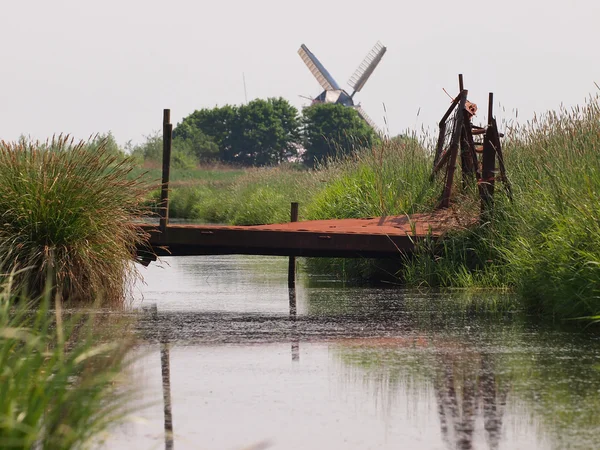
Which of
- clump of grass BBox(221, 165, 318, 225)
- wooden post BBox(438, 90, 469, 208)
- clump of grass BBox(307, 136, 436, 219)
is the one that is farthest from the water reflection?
clump of grass BBox(221, 165, 318, 225)

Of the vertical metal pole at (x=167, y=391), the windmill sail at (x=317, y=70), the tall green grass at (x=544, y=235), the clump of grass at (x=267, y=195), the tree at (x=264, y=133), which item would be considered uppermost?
the windmill sail at (x=317, y=70)

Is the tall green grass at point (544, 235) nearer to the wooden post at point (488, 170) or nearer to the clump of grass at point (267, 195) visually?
the wooden post at point (488, 170)

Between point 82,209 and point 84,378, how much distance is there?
939cm

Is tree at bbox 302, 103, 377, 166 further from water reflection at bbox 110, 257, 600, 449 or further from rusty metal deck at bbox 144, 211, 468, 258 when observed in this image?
water reflection at bbox 110, 257, 600, 449

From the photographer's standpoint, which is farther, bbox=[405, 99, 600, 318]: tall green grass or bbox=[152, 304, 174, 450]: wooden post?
bbox=[405, 99, 600, 318]: tall green grass

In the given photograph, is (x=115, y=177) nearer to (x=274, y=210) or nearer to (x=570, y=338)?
(x=570, y=338)

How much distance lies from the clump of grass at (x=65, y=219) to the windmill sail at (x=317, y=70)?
91827mm

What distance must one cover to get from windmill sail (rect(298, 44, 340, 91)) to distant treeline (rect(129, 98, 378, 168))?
12.4 feet

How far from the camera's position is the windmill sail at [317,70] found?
344ft

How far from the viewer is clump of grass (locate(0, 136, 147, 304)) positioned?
43.8 feet

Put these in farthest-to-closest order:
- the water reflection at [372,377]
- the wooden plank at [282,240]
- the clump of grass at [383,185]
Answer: the clump of grass at [383,185], the wooden plank at [282,240], the water reflection at [372,377]

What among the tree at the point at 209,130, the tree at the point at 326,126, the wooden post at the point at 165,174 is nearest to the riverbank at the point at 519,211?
the wooden post at the point at 165,174

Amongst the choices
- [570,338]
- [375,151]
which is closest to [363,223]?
[375,151]

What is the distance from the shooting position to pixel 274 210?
Result: 33656mm
